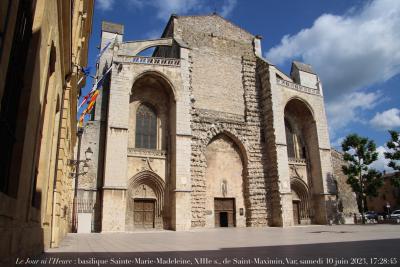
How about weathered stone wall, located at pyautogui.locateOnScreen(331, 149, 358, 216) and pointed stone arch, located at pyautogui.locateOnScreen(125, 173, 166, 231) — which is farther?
weathered stone wall, located at pyautogui.locateOnScreen(331, 149, 358, 216)

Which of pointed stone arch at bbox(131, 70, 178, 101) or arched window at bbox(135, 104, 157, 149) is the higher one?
pointed stone arch at bbox(131, 70, 178, 101)

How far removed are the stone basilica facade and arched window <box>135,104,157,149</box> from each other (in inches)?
2.3

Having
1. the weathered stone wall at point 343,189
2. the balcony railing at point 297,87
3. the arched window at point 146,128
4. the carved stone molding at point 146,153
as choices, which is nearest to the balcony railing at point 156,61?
the arched window at point 146,128

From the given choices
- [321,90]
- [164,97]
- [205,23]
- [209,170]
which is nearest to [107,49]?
[164,97]

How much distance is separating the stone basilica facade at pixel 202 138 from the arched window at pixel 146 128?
59 millimetres

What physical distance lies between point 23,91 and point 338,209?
21815mm

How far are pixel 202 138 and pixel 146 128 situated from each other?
3355mm

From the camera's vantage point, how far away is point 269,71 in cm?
2116

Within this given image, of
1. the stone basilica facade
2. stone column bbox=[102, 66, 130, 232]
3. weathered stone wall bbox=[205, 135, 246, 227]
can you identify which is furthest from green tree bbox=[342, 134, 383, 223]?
stone column bbox=[102, 66, 130, 232]

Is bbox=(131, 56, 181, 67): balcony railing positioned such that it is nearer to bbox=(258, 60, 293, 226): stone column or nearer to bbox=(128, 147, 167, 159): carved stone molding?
bbox=(128, 147, 167, 159): carved stone molding

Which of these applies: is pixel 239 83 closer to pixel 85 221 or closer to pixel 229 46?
pixel 229 46

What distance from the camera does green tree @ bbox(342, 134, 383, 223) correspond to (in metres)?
20.7

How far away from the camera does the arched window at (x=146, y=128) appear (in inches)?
719

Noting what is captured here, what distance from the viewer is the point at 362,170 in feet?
69.5
